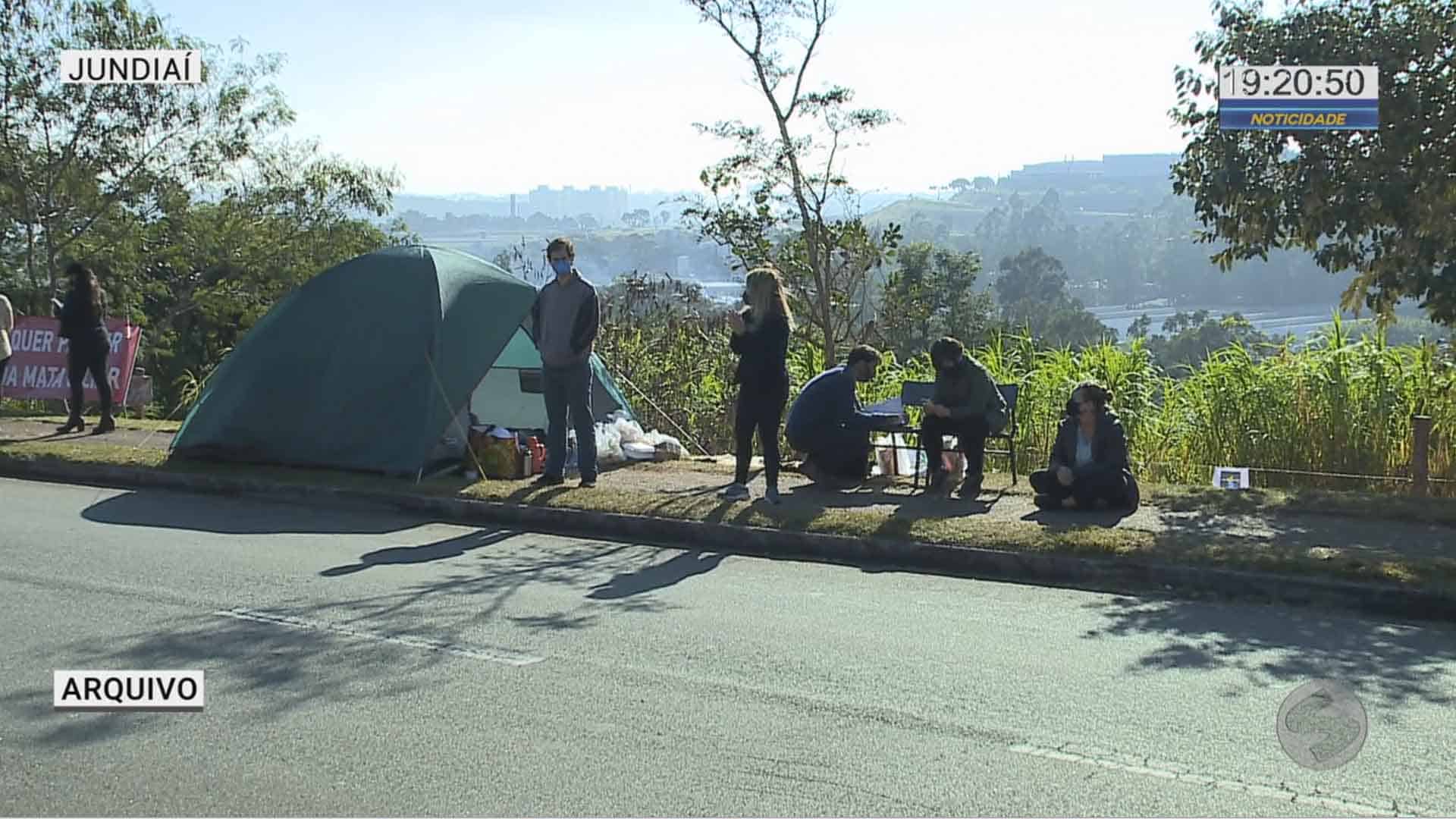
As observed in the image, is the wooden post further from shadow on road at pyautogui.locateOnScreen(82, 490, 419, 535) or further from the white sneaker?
shadow on road at pyautogui.locateOnScreen(82, 490, 419, 535)

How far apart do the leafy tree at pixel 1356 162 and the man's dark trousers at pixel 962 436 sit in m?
2.69

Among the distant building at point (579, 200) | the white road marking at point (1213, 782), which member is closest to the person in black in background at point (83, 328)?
the white road marking at point (1213, 782)

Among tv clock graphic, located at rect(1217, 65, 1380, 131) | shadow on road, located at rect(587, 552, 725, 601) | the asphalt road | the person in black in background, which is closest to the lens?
the asphalt road

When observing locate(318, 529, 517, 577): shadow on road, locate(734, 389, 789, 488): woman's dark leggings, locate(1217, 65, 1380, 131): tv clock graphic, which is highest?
locate(1217, 65, 1380, 131): tv clock graphic

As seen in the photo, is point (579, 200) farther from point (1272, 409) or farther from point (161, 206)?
point (1272, 409)

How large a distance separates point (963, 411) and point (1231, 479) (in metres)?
2.69

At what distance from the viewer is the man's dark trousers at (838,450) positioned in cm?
1284

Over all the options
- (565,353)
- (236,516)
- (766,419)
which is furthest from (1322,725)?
(236,516)

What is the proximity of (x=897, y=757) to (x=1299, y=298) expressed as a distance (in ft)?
79.4

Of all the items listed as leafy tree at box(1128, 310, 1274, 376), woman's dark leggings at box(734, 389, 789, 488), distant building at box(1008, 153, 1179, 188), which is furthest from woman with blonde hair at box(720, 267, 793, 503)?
distant building at box(1008, 153, 1179, 188)

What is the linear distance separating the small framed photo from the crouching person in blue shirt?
279cm

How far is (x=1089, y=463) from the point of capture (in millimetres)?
11352

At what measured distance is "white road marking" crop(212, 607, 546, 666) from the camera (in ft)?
23.6

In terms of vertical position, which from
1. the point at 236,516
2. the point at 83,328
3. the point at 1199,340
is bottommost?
the point at 236,516
